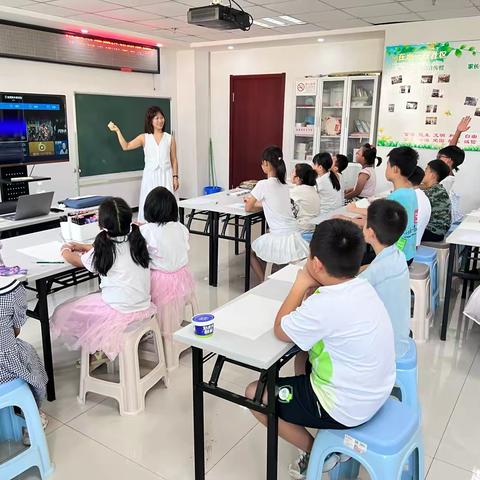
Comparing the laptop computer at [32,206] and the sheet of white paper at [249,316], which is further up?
the laptop computer at [32,206]

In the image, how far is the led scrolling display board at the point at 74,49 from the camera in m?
5.48

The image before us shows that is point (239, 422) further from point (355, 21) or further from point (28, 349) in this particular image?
point (355, 21)

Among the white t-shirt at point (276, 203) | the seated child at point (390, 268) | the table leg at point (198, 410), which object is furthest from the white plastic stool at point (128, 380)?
the white t-shirt at point (276, 203)

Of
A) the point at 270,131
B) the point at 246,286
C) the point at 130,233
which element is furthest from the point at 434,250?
the point at 270,131

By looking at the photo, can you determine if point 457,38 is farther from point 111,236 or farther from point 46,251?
point 46,251

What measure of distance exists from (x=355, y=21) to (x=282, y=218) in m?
3.09

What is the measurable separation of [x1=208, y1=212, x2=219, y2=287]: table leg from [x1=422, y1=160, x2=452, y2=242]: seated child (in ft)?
5.89

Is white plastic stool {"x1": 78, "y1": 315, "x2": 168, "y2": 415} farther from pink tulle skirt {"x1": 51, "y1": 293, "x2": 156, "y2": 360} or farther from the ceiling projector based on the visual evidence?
the ceiling projector

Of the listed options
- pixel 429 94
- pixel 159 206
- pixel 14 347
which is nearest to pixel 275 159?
pixel 159 206

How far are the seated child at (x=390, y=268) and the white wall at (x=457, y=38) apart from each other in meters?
4.16

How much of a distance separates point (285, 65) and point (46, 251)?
5.60 meters

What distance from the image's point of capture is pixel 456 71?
5.52 meters

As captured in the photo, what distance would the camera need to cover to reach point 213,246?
14.1ft

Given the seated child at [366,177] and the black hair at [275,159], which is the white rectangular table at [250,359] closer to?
the black hair at [275,159]
